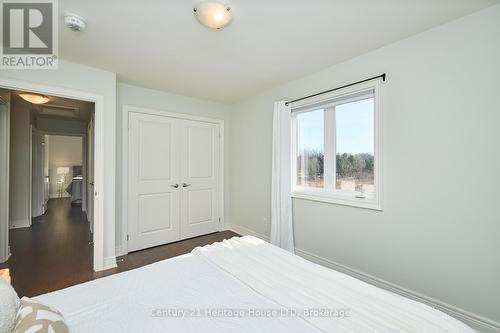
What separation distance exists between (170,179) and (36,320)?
2.90 metres

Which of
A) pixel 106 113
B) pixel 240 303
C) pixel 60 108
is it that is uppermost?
pixel 60 108

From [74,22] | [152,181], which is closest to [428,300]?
[152,181]

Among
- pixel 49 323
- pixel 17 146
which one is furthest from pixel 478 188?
pixel 17 146

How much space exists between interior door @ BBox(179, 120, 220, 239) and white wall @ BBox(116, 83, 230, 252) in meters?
0.21

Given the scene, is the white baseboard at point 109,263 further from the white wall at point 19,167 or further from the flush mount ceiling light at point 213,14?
the white wall at point 19,167

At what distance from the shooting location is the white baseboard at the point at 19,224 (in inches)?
163

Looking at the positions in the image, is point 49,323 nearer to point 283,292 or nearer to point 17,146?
point 283,292

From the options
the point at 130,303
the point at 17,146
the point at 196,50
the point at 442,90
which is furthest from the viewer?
the point at 17,146

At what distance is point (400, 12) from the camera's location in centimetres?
172

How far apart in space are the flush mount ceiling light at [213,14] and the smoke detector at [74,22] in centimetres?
95

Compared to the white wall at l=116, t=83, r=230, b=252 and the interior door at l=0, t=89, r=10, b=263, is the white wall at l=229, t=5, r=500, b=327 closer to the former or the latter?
the white wall at l=116, t=83, r=230, b=252

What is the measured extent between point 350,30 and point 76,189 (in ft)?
26.4

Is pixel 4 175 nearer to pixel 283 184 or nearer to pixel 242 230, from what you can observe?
pixel 242 230

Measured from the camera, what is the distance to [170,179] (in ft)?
11.8
